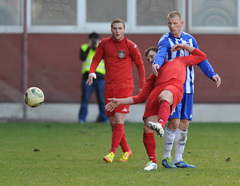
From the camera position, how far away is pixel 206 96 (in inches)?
654

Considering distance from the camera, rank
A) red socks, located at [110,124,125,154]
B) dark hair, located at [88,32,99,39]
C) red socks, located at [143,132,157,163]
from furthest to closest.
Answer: dark hair, located at [88,32,99,39], red socks, located at [110,124,125,154], red socks, located at [143,132,157,163]

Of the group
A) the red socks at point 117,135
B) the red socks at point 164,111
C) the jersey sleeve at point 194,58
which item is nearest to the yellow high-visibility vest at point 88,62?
→ the red socks at point 117,135

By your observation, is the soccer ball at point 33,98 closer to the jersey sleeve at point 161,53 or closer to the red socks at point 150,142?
the red socks at point 150,142

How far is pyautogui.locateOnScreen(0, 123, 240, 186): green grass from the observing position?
23.3 feet

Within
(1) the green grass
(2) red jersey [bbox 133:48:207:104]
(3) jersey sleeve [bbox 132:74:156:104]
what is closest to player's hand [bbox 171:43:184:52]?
(2) red jersey [bbox 133:48:207:104]

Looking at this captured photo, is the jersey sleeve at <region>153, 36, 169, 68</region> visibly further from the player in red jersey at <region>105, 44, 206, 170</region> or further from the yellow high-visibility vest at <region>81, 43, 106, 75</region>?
the yellow high-visibility vest at <region>81, 43, 106, 75</region>

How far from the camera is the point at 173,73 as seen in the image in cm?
770

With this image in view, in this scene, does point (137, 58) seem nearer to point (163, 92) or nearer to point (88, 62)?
point (163, 92)

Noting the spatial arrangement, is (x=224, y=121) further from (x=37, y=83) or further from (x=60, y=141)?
(x=60, y=141)

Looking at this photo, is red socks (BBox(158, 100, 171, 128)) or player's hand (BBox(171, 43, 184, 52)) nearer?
red socks (BBox(158, 100, 171, 128))

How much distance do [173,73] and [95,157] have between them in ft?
7.42

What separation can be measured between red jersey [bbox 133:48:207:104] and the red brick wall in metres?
8.56

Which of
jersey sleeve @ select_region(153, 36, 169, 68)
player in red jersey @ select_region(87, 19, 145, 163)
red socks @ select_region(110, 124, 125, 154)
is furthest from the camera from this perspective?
player in red jersey @ select_region(87, 19, 145, 163)

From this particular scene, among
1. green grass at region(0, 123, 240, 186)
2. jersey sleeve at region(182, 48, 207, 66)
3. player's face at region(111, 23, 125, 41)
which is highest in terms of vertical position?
player's face at region(111, 23, 125, 41)
